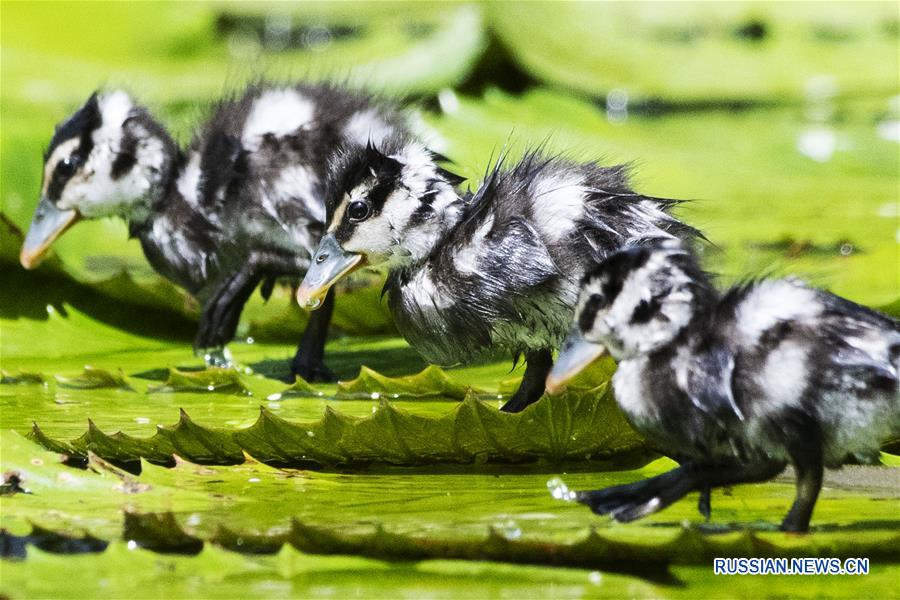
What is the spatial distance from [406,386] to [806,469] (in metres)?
1.12

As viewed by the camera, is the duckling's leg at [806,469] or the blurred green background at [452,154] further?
the blurred green background at [452,154]

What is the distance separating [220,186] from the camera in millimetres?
3543

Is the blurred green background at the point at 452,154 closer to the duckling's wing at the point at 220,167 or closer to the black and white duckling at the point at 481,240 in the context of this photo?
the black and white duckling at the point at 481,240

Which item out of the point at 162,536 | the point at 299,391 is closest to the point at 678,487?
the point at 162,536

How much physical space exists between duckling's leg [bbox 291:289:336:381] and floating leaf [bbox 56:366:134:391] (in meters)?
0.43

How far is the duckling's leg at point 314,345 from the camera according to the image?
347cm

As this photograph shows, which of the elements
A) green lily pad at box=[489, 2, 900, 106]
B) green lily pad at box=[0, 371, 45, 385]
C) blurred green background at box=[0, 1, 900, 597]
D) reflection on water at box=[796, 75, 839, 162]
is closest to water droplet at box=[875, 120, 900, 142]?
blurred green background at box=[0, 1, 900, 597]

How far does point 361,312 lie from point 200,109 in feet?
2.47

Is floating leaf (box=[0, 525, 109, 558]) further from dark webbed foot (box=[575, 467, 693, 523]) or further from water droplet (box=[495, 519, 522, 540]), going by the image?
dark webbed foot (box=[575, 467, 693, 523])

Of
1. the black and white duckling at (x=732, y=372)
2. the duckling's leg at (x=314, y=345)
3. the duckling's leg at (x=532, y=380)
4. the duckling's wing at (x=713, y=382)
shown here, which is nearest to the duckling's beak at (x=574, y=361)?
the black and white duckling at (x=732, y=372)

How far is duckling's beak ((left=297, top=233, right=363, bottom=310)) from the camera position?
2.84 metres

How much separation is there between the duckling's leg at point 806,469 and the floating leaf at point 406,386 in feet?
3.19

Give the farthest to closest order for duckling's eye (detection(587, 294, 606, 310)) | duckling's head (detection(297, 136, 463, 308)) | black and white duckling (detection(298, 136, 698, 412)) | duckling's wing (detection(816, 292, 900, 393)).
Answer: duckling's head (detection(297, 136, 463, 308)), black and white duckling (detection(298, 136, 698, 412)), duckling's eye (detection(587, 294, 606, 310)), duckling's wing (detection(816, 292, 900, 393))

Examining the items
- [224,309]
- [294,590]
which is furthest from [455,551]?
[224,309]
